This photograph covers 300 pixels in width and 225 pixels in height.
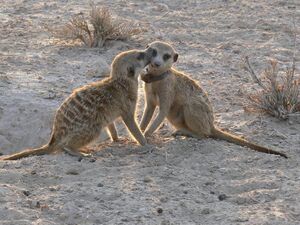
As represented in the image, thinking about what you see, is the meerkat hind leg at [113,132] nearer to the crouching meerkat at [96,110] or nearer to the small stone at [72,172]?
the crouching meerkat at [96,110]

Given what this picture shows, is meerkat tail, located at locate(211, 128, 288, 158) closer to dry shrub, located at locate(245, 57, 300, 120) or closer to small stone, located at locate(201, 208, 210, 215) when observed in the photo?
dry shrub, located at locate(245, 57, 300, 120)

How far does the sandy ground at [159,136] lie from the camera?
4512 mm

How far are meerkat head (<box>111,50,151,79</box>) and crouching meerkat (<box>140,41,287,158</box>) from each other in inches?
5.1

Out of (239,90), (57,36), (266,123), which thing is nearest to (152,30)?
(57,36)

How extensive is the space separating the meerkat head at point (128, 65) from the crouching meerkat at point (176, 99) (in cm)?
13

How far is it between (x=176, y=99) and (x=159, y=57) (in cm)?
39

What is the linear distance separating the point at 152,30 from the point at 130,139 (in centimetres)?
315

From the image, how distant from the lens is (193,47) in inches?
333

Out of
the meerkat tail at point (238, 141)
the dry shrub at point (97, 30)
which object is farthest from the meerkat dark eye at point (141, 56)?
the dry shrub at point (97, 30)

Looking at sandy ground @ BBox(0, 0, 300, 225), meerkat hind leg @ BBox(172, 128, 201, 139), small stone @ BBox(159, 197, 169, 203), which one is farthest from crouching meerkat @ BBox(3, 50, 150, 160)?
small stone @ BBox(159, 197, 169, 203)

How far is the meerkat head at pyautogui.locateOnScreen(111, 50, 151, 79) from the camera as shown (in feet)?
18.6

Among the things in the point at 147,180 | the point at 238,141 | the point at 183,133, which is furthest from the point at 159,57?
the point at 147,180

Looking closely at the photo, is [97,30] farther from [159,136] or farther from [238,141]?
[238,141]

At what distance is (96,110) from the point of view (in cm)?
550
